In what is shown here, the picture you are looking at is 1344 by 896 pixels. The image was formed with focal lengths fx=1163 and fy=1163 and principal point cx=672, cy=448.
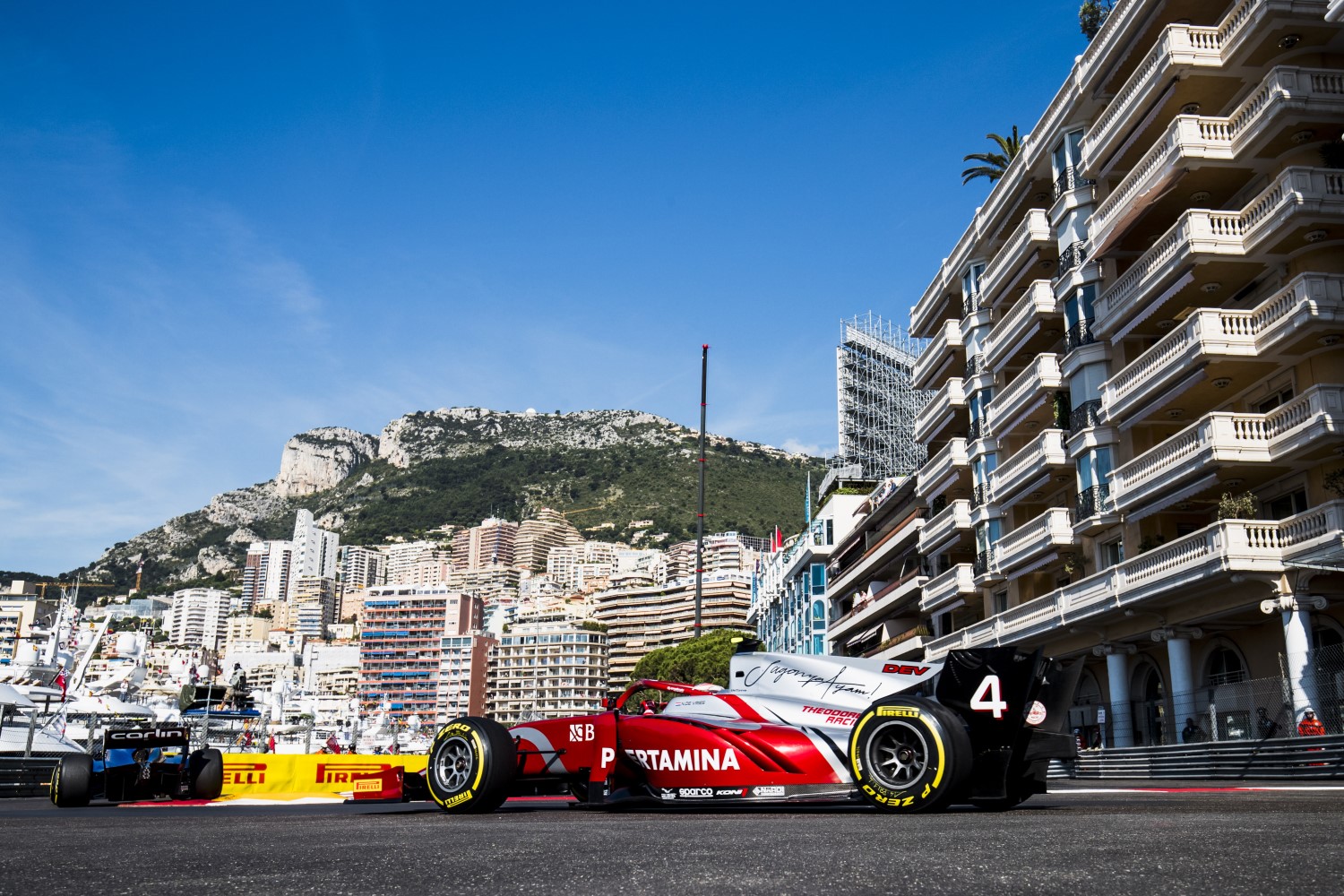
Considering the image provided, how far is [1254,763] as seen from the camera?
21.6 metres

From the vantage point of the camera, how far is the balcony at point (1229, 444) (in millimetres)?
24516

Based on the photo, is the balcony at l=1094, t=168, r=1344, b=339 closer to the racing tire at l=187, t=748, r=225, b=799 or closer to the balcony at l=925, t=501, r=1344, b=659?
the balcony at l=925, t=501, r=1344, b=659

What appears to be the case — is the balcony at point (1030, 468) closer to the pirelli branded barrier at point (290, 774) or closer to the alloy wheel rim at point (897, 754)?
the pirelli branded barrier at point (290, 774)

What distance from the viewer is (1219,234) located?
27812mm

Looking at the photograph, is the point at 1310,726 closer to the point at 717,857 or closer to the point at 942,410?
the point at 717,857

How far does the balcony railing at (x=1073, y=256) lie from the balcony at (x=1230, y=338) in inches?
191

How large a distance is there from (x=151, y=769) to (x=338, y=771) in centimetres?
404

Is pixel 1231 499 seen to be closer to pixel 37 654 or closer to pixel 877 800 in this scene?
pixel 877 800

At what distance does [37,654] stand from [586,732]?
3609 cm

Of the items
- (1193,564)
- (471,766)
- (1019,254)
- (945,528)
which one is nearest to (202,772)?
(471,766)

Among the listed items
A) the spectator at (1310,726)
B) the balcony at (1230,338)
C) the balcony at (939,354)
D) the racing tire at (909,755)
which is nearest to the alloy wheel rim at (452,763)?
the racing tire at (909,755)

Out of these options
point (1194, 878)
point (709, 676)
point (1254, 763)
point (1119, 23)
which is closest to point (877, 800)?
point (1194, 878)

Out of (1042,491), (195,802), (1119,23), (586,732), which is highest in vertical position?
(1119,23)

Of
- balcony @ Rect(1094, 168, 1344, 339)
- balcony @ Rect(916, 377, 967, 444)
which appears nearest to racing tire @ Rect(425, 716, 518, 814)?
balcony @ Rect(1094, 168, 1344, 339)
